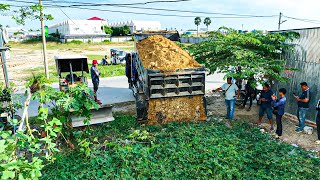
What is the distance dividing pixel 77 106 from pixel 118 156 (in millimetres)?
1483

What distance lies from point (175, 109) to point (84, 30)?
173ft

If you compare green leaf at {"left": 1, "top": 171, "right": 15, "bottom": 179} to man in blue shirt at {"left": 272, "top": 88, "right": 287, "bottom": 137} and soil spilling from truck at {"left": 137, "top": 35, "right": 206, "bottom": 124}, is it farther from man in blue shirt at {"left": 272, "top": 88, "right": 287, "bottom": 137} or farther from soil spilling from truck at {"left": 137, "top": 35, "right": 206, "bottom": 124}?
man in blue shirt at {"left": 272, "top": 88, "right": 287, "bottom": 137}

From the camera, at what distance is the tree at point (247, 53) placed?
777 centimetres

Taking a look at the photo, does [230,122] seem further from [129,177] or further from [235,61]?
[129,177]

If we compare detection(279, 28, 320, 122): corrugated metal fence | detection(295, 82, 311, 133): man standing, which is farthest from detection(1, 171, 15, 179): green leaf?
detection(279, 28, 320, 122): corrugated metal fence

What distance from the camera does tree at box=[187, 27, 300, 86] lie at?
7.77 m

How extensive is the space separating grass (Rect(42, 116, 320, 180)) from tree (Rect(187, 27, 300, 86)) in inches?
82.7

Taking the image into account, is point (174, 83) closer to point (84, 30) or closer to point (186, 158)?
point (186, 158)

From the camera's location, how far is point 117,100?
440 inches

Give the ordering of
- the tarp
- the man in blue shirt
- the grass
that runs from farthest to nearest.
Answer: the tarp < the man in blue shirt < the grass

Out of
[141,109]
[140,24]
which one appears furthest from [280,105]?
[140,24]

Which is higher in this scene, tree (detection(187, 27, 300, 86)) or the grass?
tree (detection(187, 27, 300, 86))

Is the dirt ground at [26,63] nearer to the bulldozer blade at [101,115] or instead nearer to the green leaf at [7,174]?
the bulldozer blade at [101,115]

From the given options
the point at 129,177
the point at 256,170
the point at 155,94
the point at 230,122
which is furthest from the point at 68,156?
the point at 230,122
